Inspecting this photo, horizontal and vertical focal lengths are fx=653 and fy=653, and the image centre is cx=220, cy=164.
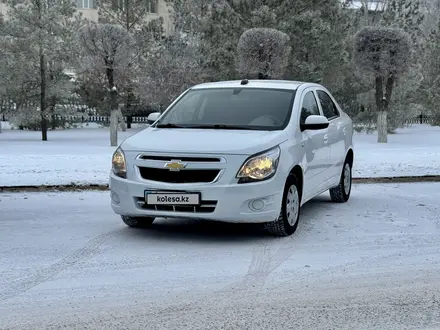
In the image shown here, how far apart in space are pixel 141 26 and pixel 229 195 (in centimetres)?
3201

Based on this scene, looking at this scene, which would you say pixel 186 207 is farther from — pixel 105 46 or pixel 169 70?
pixel 169 70

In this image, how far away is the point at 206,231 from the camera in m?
7.11

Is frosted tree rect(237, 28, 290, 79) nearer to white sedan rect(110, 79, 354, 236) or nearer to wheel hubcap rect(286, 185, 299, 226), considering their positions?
white sedan rect(110, 79, 354, 236)

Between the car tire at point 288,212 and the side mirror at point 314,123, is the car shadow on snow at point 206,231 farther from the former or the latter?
the side mirror at point 314,123

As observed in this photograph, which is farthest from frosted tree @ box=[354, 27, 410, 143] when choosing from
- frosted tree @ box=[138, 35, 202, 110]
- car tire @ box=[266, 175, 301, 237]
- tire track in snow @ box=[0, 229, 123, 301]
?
tire track in snow @ box=[0, 229, 123, 301]

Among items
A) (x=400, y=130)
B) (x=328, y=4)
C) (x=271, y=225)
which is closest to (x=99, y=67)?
(x=328, y=4)

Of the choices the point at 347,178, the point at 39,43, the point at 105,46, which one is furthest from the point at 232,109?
the point at 39,43

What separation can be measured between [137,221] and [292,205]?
67.0 inches

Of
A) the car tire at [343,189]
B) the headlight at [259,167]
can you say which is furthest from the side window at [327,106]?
the headlight at [259,167]

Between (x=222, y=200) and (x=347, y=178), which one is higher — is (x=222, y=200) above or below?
above

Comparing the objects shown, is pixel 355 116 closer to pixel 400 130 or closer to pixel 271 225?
pixel 400 130

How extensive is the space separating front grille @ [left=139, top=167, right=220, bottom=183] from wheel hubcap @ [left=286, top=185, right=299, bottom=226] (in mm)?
968

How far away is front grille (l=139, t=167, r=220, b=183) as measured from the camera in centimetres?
622

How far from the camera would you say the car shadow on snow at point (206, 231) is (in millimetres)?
6766
